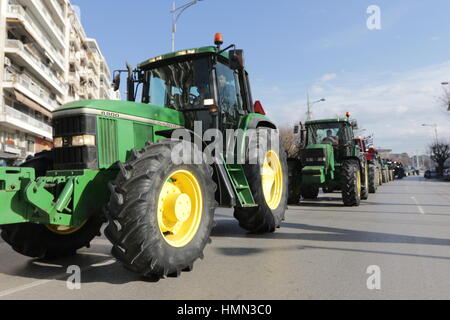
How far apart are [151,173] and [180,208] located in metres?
0.63

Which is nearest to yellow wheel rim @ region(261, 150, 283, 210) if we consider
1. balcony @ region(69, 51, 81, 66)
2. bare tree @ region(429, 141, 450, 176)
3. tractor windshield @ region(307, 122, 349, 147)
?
tractor windshield @ region(307, 122, 349, 147)

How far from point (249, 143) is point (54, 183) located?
3006mm

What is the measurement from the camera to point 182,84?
211 inches

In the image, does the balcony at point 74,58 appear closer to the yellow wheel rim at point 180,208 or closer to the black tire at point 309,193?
the black tire at point 309,193

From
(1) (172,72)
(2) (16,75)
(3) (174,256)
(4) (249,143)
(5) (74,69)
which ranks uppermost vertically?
(5) (74,69)

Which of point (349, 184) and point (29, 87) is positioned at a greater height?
point (29, 87)

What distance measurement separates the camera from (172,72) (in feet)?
17.9

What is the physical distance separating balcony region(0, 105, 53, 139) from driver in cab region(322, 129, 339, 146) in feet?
69.6

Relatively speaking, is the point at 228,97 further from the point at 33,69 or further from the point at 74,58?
the point at 74,58

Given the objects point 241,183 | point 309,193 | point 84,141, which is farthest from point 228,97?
point 309,193

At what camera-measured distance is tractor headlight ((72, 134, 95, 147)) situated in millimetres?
3868

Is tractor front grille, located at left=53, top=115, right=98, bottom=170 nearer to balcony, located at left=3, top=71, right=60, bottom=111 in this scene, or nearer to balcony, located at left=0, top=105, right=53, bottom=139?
balcony, located at left=3, top=71, right=60, bottom=111
